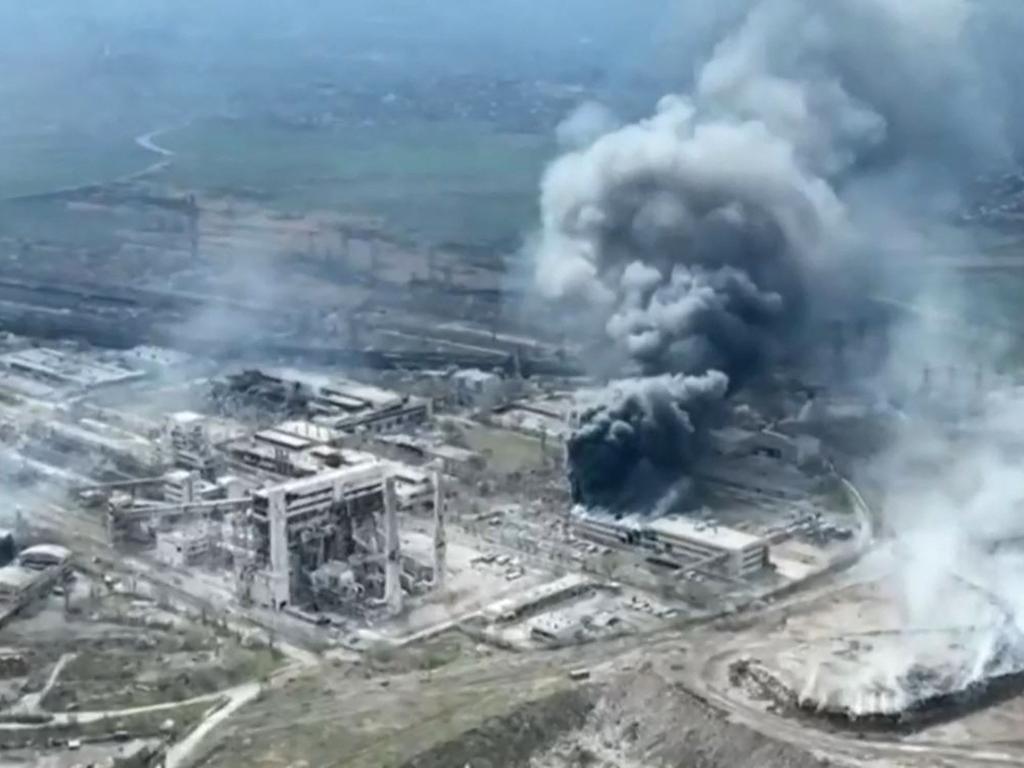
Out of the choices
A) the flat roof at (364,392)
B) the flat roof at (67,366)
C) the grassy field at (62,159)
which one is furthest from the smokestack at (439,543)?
the grassy field at (62,159)

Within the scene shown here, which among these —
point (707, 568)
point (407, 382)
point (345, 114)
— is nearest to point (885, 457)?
point (707, 568)

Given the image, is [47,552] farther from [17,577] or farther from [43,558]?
[17,577]

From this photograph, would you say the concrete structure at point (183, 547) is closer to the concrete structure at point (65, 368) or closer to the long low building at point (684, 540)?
the long low building at point (684, 540)

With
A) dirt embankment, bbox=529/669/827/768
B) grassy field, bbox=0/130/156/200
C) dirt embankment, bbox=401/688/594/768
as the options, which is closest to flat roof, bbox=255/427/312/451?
dirt embankment, bbox=401/688/594/768

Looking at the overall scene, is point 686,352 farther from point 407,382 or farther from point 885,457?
point 407,382

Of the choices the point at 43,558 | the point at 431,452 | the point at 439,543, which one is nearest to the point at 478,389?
the point at 431,452

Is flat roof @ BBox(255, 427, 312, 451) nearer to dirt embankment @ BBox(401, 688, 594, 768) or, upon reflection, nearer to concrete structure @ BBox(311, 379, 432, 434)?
concrete structure @ BBox(311, 379, 432, 434)
